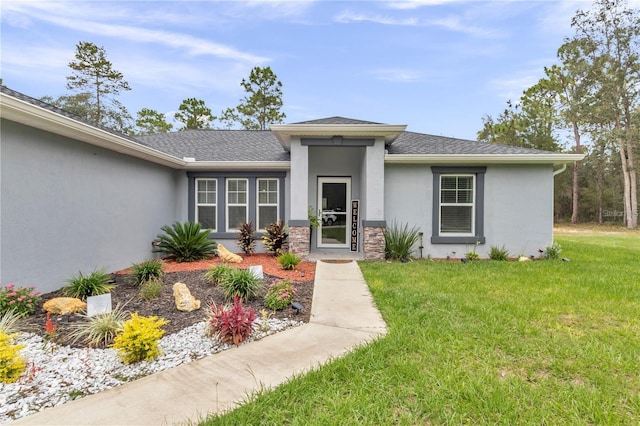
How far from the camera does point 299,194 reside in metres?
8.45

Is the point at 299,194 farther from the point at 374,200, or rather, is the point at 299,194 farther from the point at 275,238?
the point at 374,200

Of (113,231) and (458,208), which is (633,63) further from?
(113,231)

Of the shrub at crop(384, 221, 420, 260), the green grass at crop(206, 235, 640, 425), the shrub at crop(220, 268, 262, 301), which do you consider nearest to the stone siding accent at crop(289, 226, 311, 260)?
the shrub at crop(384, 221, 420, 260)

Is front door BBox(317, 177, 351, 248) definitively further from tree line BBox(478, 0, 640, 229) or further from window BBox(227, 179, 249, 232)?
tree line BBox(478, 0, 640, 229)

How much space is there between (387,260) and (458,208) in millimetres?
2824

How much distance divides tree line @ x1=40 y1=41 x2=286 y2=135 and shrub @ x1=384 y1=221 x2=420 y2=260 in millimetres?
20615

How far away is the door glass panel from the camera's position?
10102mm

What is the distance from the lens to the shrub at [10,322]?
3574 millimetres

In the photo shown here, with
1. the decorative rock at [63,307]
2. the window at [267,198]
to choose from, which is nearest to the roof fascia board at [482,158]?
the window at [267,198]

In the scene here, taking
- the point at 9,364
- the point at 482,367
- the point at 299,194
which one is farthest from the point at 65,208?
the point at 482,367

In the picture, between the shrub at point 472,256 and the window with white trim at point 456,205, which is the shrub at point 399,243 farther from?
the shrub at point 472,256

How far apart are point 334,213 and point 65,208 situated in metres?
6.89

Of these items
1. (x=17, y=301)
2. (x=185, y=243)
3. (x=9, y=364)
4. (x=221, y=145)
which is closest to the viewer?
(x=9, y=364)

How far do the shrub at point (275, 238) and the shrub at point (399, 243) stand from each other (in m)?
2.98
